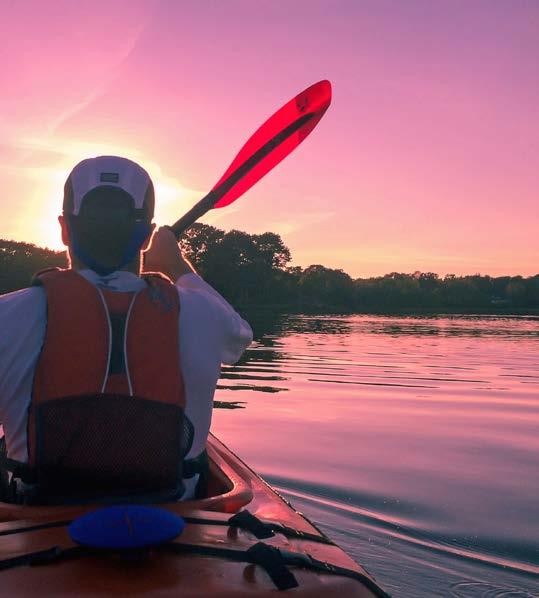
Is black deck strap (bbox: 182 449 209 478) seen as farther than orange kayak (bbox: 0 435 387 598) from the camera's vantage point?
Yes

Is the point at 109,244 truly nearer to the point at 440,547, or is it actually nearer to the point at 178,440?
the point at 178,440

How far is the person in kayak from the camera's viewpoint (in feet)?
6.10

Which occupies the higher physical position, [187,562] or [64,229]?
[64,229]

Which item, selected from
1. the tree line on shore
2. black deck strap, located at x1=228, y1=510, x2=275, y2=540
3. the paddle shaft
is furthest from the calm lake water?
the tree line on shore

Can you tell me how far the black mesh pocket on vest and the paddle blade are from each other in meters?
2.50

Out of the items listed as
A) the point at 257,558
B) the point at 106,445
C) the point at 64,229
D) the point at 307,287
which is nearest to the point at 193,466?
the point at 106,445

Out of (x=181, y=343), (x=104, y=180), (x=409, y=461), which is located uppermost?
(x=104, y=180)

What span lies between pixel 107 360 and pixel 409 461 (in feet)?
15.2

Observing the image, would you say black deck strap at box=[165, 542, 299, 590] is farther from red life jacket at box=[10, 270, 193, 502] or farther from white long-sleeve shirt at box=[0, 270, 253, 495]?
white long-sleeve shirt at box=[0, 270, 253, 495]

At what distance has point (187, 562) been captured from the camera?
1.49 meters

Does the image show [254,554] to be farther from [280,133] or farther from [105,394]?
[280,133]

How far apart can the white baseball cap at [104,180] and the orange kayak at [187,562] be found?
0.90 meters

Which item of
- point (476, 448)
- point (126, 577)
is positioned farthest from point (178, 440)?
point (476, 448)

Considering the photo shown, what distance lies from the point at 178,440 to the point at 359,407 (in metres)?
7.10
